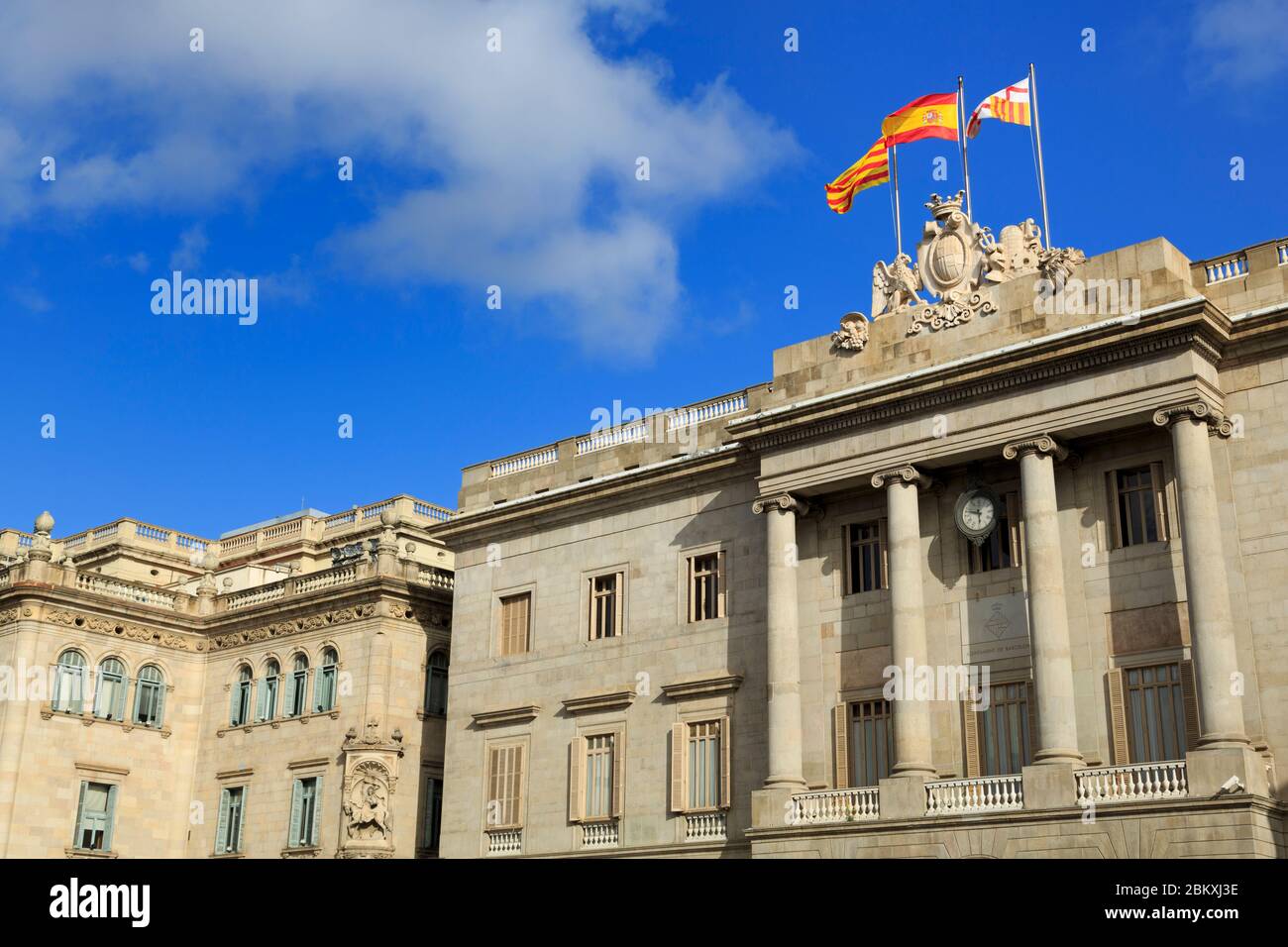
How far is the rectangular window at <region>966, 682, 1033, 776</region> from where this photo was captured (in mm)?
30797

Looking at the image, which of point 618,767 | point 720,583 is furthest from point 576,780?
point 720,583

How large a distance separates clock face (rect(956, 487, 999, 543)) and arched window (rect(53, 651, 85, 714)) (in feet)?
98.9

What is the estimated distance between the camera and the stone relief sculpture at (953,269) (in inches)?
1298

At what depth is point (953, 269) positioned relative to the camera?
3409 cm

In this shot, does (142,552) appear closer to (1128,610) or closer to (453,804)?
(453,804)

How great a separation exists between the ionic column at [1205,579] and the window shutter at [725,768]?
1164 centimetres

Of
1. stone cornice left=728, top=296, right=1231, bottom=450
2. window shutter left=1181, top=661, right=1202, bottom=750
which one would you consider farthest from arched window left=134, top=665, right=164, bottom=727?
window shutter left=1181, top=661, right=1202, bottom=750

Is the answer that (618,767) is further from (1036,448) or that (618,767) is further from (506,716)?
(1036,448)

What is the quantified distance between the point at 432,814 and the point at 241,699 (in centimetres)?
901

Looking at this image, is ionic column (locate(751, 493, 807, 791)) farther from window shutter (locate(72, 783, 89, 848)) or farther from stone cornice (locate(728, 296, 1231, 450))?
window shutter (locate(72, 783, 89, 848))

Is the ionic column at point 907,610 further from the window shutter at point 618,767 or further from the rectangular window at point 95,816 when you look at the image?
the rectangular window at point 95,816

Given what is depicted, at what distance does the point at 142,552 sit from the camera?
6034 cm

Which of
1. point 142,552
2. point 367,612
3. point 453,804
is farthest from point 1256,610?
point 142,552
